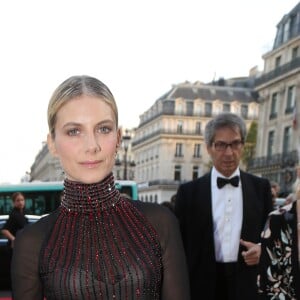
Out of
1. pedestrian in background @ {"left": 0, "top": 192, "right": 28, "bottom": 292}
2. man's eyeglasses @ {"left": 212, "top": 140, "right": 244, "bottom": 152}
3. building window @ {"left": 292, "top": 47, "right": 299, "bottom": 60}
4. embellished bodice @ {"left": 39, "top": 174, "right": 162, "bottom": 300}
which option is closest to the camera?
embellished bodice @ {"left": 39, "top": 174, "right": 162, "bottom": 300}

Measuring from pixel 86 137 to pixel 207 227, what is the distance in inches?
73.5

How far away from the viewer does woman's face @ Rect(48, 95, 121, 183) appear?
1747 millimetres

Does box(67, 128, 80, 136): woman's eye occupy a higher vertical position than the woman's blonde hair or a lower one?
lower

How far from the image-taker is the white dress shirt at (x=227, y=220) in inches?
133

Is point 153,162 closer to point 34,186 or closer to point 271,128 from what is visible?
point 271,128

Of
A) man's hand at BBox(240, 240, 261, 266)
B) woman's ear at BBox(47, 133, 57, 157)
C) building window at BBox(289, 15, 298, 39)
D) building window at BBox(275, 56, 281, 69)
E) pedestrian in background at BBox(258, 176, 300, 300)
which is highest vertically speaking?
building window at BBox(289, 15, 298, 39)

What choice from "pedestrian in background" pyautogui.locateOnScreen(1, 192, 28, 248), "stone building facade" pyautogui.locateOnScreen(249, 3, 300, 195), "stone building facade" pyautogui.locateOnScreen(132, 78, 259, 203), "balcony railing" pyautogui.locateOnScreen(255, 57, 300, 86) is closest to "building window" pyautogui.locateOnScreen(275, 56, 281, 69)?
"stone building facade" pyautogui.locateOnScreen(249, 3, 300, 195)

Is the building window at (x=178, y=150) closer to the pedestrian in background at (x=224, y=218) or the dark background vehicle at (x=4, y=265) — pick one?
the dark background vehicle at (x=4, y=265)

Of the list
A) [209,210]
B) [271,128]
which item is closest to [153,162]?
[271,128]

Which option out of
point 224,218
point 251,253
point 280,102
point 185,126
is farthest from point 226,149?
point 185,126

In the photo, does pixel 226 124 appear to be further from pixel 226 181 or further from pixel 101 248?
pixel 101 248

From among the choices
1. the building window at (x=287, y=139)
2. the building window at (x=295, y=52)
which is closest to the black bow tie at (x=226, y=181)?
the building window at (x=287, y=139)

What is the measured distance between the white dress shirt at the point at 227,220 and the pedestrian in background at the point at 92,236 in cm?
166

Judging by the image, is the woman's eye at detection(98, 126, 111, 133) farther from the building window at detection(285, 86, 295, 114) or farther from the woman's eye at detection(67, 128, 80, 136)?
the building window at detection(285, 86, 295, 114)
